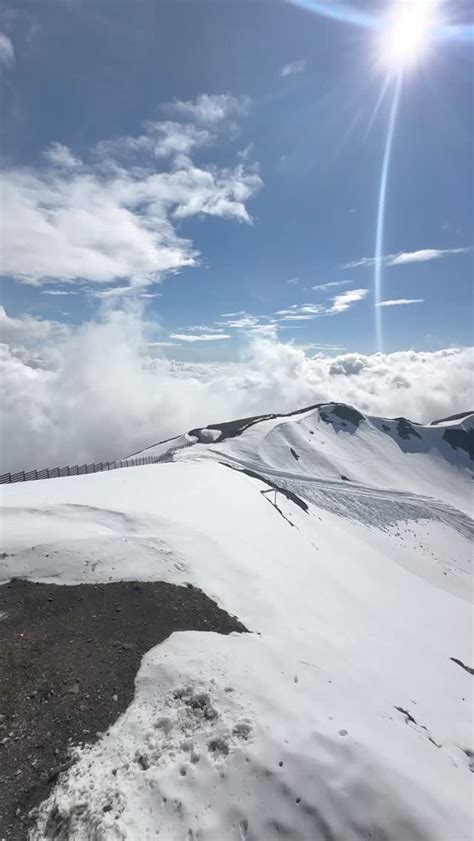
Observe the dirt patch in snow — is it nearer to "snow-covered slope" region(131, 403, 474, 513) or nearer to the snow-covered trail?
the snow-covered trail

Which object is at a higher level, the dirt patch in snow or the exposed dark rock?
the dirt patch in snow

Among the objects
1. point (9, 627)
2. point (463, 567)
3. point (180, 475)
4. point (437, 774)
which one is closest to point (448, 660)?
point (437, 774)

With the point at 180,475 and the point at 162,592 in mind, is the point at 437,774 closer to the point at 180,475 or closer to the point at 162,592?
the point at 162,592

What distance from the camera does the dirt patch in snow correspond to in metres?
6.97

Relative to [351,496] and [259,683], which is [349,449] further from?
[259,683]

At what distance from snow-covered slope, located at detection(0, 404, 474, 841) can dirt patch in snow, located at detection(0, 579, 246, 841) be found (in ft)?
1.38

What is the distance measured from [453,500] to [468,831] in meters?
96.6

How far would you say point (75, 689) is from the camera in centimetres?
868

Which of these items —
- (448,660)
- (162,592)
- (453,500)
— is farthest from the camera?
(453,500)

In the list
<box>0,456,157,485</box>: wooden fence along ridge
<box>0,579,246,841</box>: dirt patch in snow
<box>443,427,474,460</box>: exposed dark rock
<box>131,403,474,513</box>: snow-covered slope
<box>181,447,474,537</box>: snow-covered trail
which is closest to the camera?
<box>0,579,246,841</box>: dirt patch in snow

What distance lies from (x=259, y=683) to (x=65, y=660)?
183 inches

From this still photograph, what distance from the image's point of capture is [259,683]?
360 inches

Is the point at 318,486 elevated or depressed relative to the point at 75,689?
depressed

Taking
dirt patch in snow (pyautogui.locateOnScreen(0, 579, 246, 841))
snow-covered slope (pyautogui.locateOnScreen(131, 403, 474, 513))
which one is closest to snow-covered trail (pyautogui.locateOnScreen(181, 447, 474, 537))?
snow-covered slope (pyautogui.locateOnScreen(131, 403, 474, 513))
